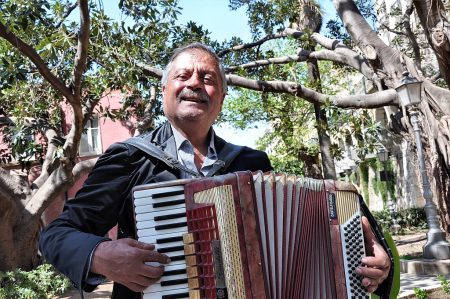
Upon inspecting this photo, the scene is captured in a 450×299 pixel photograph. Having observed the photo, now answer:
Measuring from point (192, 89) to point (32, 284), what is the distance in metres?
9.70

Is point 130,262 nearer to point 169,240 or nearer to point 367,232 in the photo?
point 169,240

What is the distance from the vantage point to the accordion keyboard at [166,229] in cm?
161

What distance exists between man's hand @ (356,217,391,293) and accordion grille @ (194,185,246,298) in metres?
0.54

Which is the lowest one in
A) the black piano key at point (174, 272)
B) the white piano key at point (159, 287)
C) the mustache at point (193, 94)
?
the white piano key at point (159, 287)

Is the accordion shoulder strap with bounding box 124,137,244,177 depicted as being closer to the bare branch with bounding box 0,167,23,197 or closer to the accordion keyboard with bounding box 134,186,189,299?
the accordion keyboard with bounding box 134,186,189,299

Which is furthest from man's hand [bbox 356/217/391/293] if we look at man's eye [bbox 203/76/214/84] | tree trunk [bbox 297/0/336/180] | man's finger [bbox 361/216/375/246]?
tree trunk [bbox 297/0/336/180]

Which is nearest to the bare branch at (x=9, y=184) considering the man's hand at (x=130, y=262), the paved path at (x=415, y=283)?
the paved path at (x=415, y=283)

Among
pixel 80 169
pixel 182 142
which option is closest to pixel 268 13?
pixel 80 169

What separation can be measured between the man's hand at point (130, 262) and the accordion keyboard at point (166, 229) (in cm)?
3

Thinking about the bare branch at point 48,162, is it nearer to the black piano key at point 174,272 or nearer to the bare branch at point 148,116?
the bare branch at point 148,116

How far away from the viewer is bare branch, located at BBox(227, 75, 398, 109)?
7668mm

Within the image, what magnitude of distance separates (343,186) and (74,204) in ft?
3.45

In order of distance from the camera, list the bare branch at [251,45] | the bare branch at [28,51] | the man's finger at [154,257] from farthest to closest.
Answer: the bare branch at [251,45]
the bare branch at [28,51]
the man's finger at [154,257]

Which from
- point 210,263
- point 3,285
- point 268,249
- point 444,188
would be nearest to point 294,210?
point 268,249
